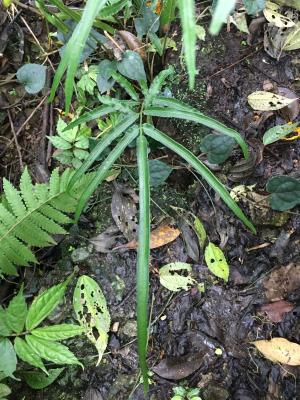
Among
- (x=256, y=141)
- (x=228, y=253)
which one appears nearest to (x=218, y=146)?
(x=256, y=141)

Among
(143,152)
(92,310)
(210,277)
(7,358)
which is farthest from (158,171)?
(7,358)

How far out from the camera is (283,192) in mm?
1583

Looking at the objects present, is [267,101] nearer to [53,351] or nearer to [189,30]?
[189,30]

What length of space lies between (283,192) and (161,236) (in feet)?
1.54

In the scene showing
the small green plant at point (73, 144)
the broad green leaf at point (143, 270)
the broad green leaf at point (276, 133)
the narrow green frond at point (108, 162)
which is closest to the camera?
the broad green leaf at point (143, 270)

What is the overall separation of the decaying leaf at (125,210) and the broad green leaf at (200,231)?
0.76 ft

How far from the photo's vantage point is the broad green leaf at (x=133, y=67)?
5.64 feet

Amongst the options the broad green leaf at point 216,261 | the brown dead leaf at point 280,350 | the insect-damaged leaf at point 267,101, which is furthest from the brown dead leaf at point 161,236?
the insect-damaged leaf at point 267,101

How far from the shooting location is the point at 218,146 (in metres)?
1.65

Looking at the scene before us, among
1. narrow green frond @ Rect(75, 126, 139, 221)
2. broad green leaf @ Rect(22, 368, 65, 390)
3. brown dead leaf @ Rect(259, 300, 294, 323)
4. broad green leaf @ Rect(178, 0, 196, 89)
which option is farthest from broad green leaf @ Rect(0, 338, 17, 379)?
broad green leaf @ Rect(178, 0, 196, 89)

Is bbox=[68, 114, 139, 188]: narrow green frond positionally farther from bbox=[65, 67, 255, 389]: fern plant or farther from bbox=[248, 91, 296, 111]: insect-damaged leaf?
bbox=[248, 91, 296, 111]: insect-damaged leaf

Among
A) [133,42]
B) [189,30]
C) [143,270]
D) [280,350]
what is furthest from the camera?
[133,42]

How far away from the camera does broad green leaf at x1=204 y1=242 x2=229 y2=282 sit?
1.59 m

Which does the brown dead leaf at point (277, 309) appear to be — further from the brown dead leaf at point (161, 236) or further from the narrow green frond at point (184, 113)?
the narrow green frond at point (184, 113)
